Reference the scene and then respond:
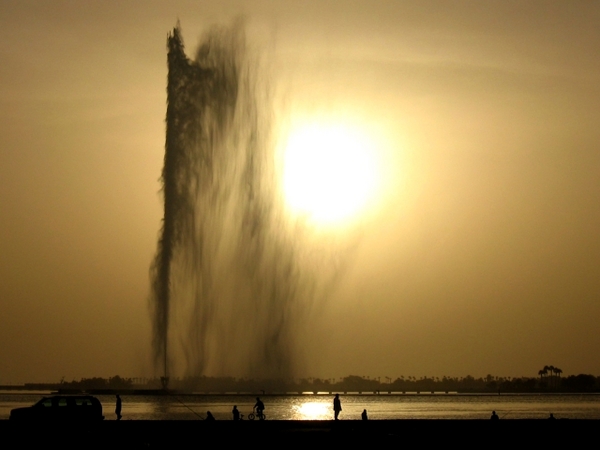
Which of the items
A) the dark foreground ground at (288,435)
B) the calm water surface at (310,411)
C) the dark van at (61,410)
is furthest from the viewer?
the calm water surface at (310,411)

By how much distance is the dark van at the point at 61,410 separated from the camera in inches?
1574

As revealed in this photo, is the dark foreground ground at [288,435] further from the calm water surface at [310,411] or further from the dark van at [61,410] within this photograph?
the calm water surface at [310,411]

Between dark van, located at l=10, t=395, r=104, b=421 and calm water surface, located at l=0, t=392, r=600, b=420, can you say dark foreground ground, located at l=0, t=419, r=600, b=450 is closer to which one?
dark van, located at l=10, t=395, r=104, b=421

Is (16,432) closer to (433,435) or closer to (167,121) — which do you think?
(433,435)

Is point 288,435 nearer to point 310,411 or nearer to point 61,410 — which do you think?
point 61,410

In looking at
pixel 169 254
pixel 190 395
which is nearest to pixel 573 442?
pixel 169 254

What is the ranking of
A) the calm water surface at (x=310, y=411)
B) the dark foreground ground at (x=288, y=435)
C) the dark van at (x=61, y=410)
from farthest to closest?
the calm water surface at (x=310, y=411)
the dark van at (x=61, y=410)
the dark foreground ground at (x=288, y=435)

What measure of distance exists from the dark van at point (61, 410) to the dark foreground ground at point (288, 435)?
19.4 inches

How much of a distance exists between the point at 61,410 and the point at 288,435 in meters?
10.9

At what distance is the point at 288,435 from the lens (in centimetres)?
4178

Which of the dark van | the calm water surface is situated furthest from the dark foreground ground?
the calm water surface

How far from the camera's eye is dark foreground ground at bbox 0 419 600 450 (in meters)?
37.4

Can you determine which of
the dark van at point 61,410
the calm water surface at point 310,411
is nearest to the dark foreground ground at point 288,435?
the dark van at point 61,410

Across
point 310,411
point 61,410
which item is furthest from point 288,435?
point 310,411
